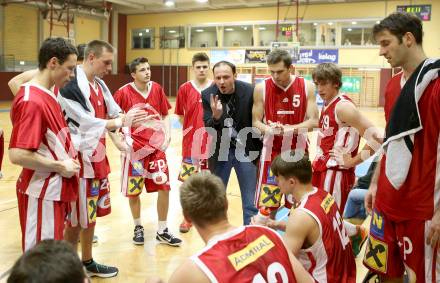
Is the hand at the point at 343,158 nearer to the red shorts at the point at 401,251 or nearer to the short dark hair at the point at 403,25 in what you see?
the red shorts at the point at 401,251

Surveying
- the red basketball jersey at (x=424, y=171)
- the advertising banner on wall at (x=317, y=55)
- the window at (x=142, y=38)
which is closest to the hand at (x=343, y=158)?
the red basketball jersey at (x=424, y=171)

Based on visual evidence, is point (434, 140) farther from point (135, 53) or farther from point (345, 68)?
point (135, 53)

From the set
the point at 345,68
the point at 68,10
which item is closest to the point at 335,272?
the point at 345,68

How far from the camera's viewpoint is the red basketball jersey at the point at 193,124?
5770 mm

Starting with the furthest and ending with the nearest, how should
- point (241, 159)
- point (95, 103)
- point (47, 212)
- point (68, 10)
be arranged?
point (68, 10) → point (241, 159) → point (95, 103) → point (47, 212)

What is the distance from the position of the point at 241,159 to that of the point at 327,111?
1071mm

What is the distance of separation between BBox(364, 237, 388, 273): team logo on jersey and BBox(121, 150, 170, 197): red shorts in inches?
109

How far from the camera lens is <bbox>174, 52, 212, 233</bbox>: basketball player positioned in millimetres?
5789

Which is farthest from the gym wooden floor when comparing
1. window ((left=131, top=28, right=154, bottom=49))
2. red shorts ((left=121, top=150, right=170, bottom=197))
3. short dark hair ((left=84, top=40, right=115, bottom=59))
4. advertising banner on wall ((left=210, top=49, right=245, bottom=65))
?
window ((left=131, top=28, right=154, bottom=49))

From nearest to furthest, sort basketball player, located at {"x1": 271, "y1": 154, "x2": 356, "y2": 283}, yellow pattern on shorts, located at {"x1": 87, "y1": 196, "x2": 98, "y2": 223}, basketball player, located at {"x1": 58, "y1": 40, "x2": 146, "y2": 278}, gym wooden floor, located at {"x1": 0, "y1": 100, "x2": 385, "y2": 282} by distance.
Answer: basketball player, located at {"x1": 271, "y1": 154, "x2": 356, "y2": 283}, basketball player, located at {"x1": 58, "y1": 40, "x2": 146, "y2": 278}, yellow pattern on shorts, located at {"x1": 87, "y1": 196, "x2": 98, "y2": 223}, gym wooden floor, located at {"x1": 0, "y1": 100, "x2": 385, "y2": 282}

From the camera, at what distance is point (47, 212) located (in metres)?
3.13

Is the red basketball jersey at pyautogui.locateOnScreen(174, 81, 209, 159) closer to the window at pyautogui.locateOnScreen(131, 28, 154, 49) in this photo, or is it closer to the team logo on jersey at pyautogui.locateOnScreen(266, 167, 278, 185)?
the team logo on jersey at pyautogui.locateOnScreen(266, 167, 278, 185)

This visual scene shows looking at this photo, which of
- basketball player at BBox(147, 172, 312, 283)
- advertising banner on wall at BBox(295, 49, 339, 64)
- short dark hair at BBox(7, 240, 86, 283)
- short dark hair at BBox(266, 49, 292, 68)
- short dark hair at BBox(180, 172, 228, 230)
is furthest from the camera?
advertising banner on wall at BBox(295, 49, 339, 64)

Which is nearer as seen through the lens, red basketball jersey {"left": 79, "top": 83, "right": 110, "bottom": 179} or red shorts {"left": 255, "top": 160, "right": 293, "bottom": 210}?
red basketball jersey {"left": 79, "top": 83, "right": 110, "bottom": 179}
